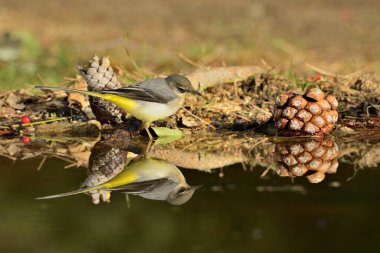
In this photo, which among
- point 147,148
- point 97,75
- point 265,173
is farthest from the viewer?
point 97,75

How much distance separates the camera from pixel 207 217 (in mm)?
3699

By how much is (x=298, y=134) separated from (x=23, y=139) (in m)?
1.88

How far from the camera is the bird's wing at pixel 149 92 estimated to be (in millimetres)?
5336

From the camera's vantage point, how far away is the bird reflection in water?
13.4 ft

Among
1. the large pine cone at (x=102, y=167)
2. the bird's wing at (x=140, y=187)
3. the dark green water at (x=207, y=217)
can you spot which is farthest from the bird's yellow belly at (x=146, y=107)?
the bird's wing at (x=140, y=187)

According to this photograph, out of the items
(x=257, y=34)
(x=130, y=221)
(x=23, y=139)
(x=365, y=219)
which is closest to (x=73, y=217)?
(x=130, y=221)

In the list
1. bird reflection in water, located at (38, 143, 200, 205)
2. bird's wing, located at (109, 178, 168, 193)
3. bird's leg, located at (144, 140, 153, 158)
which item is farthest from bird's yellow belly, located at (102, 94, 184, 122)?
bird's wing, located at (109, 178, 168, 193)

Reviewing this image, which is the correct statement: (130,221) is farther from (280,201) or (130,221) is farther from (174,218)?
A: (280,201)

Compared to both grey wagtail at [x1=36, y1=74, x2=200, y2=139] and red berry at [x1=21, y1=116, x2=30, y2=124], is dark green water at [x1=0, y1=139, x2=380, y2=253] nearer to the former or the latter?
grey wagtail at [x1=36, y1=74, x2=200, y2=139]

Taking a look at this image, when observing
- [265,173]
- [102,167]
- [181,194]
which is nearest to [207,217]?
[181,194]

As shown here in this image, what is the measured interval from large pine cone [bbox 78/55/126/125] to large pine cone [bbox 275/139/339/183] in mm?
1269

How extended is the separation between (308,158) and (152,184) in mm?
1100

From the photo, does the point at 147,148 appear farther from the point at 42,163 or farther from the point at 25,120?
the point at 25,120

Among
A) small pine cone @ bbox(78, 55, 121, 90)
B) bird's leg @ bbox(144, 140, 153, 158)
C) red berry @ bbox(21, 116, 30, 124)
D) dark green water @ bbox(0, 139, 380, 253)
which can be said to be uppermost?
small pine cone @ bbox(78, 55, 121, 90)
